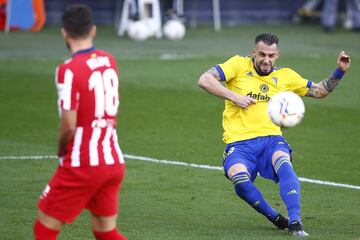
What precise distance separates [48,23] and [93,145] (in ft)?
69.9

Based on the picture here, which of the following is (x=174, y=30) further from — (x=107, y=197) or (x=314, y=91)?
(x=107, y=197)

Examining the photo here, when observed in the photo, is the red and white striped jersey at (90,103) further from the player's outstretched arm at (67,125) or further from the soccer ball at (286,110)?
the soccer ball at (286,110)

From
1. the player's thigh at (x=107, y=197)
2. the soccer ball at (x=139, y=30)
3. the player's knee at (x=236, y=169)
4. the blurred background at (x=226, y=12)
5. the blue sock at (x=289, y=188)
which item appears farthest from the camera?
the blurred background at (x=226, y=12)

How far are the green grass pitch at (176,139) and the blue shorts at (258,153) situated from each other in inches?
21.2

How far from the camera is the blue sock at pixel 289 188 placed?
27.5 feet

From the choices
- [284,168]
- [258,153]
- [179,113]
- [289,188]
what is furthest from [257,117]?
[179,113]

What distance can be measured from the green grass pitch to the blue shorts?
540 millimetres

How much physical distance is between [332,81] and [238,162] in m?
1.27

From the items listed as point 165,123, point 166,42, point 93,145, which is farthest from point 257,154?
point 166,42

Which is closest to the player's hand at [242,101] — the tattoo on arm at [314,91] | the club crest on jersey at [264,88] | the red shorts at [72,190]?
the club crest on jersey at [264,88]

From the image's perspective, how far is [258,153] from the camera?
29.6ft

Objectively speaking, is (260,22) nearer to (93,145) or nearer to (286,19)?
(286,19)

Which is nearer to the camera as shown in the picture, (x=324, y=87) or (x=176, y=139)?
(x=324, y=87)

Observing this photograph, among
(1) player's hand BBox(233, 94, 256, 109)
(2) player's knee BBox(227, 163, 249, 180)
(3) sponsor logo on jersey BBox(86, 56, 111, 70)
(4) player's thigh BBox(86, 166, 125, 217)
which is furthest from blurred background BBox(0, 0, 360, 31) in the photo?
(4) player's thigh BBox(86, 166, 125, 217)
